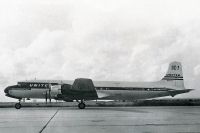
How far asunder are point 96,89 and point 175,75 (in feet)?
40.2

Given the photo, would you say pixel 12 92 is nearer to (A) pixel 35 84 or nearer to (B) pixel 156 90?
(A) pixel 35 84

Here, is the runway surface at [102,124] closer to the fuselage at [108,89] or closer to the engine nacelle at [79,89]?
the engine nacelle at [79,89]

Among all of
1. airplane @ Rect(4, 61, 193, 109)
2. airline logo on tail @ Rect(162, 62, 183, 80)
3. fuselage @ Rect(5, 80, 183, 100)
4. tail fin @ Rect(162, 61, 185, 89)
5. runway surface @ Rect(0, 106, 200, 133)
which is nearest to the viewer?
runway surface @ Rect(0, 106, 200, 133)

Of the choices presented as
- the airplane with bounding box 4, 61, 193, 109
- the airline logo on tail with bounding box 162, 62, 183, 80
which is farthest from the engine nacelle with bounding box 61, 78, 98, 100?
the airline logo on tail with bounding box 162, 62, 183, 80

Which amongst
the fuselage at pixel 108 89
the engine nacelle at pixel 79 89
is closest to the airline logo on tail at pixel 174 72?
the fuselage at pixel 108 89

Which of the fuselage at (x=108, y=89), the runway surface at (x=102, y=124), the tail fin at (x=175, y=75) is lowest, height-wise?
the runway surface at (x=102, y=124)

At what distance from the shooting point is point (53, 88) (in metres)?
33.2

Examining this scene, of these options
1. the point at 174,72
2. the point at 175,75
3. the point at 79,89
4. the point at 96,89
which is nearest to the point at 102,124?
the point at 79,89

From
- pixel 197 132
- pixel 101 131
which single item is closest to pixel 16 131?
pixel 101 131

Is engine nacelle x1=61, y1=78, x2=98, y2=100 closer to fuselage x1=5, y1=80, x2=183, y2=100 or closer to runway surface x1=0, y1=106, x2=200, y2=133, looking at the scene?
fuselage x1=5, y1=80, x2=183, y2=100

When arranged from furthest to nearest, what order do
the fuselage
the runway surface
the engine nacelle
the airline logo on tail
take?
the airline logo on tail, the fuselage, the engine nacelle, the runway surface

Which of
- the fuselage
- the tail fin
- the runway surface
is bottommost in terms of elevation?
the runway surface

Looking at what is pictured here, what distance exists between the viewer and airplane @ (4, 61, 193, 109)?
32.6 metres

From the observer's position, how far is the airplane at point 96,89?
3259 cm
